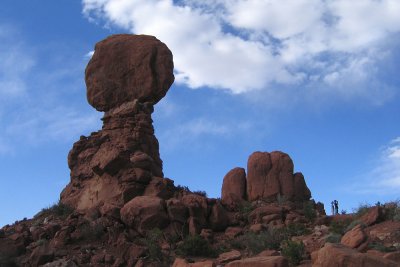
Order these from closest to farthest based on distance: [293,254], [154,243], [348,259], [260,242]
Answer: [348,259]
[293,254]
[260,242]
[154,243]

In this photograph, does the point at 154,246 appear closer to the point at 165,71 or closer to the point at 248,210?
the point at 248,210

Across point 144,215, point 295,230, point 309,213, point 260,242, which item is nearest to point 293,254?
point 260,242

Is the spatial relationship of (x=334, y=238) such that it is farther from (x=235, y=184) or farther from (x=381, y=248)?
(x=235, y=184)

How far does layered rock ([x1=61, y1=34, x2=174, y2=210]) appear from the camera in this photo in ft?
87.4

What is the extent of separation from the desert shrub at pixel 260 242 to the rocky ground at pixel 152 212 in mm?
53

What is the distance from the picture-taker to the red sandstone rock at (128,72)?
3102 cm

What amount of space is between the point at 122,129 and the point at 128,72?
368 cm

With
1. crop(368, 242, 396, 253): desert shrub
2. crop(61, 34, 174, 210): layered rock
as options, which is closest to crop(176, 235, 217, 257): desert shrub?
crop(61, 34, 174, 210): layered rock

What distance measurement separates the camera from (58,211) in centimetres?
2812

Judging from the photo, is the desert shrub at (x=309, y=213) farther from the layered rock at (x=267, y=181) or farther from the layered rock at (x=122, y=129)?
the layered rock at (x=122, y=129)

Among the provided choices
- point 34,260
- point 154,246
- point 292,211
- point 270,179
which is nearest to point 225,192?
point 270,179

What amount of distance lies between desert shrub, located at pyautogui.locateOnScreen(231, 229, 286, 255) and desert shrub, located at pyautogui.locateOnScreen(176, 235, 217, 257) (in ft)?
4.17

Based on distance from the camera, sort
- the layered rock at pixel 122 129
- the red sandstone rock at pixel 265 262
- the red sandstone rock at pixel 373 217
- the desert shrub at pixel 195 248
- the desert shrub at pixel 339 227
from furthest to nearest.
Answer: the layered rock at pixel 122 129
the desert shrub at pixel 195 248
the desert shrub at pixel 339 227
the red sandstone rock at pixel 373 217
the red sandstone rock at pixel 265 262

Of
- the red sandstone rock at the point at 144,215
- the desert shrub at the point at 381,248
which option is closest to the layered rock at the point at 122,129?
the red sandstone rock at the point at 144,215
